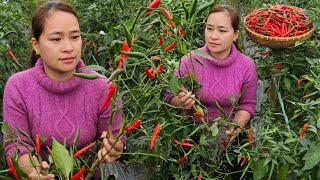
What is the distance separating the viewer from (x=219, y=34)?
2.64 m

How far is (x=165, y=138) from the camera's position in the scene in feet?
7.42

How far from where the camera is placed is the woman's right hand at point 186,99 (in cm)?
210

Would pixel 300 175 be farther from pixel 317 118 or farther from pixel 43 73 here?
pixel 43 73

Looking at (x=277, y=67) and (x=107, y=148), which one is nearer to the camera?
(x=107, y=148)

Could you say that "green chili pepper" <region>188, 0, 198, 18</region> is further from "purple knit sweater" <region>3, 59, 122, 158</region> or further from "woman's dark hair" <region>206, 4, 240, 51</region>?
"woman's dark hair" <region>206, 4, 240, 51</region>

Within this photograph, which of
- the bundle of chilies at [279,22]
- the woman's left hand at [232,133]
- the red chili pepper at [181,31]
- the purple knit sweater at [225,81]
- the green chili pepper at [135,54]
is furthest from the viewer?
the bundle of chilies at [279,22]

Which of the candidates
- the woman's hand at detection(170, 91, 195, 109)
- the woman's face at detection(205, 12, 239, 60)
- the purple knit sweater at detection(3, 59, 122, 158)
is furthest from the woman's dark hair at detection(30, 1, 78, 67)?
the woman's face at detection(205, 12, 239, 60)

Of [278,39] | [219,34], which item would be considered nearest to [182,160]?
[219,34]

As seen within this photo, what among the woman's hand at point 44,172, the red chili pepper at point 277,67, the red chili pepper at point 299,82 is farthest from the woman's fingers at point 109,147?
the red chili pepper at point 277,67

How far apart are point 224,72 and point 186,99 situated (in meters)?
0.59

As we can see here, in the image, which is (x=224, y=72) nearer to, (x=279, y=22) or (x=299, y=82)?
(x=299, y=82)

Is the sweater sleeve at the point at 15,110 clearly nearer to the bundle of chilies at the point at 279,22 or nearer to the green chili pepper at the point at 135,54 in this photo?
the green chili pepper at the point at 135,54

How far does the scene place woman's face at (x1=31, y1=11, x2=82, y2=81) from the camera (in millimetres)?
1943

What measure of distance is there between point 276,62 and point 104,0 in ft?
4.08
